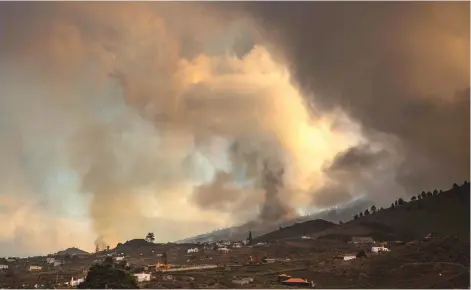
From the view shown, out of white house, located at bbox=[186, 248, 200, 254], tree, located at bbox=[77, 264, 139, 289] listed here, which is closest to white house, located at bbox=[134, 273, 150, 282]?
tree, located at bbox=[77, 264, 139, 289]

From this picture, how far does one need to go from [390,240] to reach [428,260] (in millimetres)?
8709

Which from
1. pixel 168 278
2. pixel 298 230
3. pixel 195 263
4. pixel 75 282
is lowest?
pixel 168 278

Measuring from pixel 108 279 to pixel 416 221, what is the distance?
127ft

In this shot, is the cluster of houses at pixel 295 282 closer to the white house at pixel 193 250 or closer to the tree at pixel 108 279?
the tree at pixel 108 279

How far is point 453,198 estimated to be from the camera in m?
54.6

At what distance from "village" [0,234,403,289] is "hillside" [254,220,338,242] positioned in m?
1.67

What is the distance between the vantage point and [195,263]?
52.6 meters

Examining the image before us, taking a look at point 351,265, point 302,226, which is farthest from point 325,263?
point 302,226

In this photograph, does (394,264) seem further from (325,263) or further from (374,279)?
(325,263)

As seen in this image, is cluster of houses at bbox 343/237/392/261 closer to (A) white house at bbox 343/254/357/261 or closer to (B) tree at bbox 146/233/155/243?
(A) white house at bbox 343/254/357/261

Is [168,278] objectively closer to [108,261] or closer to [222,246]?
[108,261]

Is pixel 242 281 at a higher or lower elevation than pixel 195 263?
lower

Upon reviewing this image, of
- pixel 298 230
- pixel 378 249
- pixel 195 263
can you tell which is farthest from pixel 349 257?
pixel 195 263

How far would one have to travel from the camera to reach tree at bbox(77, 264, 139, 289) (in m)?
40.1
